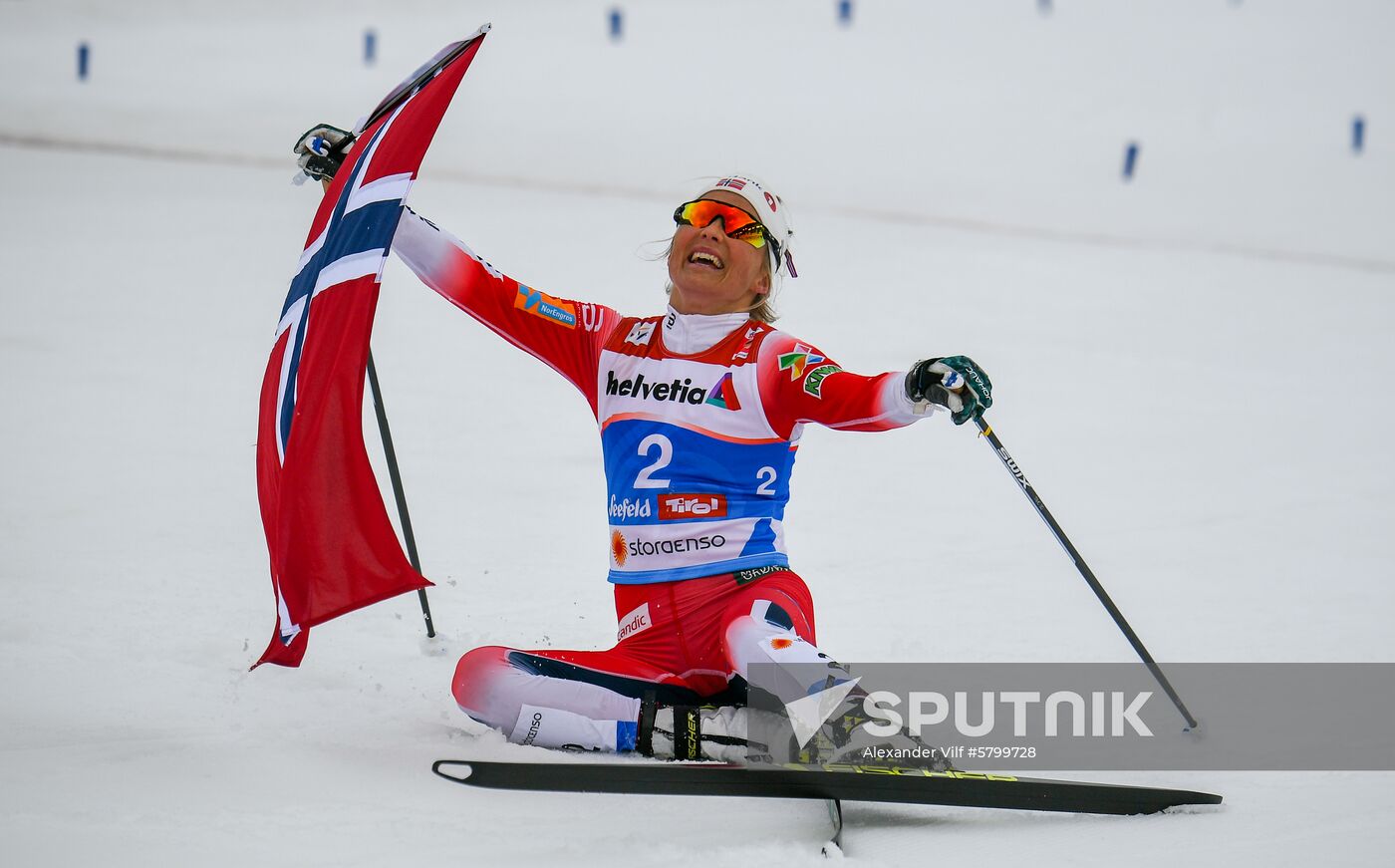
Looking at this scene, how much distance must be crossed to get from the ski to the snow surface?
0.21 ft

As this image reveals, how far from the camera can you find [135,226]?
10.4m

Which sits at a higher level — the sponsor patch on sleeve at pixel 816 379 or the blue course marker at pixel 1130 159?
the blue course marker at pixel 1130 159

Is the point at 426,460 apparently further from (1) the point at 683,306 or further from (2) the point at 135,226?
(2) the point at 135,226

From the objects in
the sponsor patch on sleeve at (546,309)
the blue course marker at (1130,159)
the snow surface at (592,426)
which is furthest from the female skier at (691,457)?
the blue course marker at (1130,159)

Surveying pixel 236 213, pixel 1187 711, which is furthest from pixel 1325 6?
pixel 1187 711

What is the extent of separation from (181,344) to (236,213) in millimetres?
3322

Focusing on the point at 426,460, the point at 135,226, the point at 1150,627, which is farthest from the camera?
the point at 135,226

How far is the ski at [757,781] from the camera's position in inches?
134

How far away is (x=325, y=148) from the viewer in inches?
174

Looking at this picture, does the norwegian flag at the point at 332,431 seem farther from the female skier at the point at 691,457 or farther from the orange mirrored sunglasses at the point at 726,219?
the orange mirrored sunglasses at the point at 726,219

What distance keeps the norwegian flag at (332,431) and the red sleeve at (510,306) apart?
25cm

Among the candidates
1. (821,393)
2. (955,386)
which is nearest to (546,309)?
(821,393)

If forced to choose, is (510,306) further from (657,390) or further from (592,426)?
(592,426)

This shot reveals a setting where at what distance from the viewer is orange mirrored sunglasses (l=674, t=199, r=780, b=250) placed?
13.5 ft
